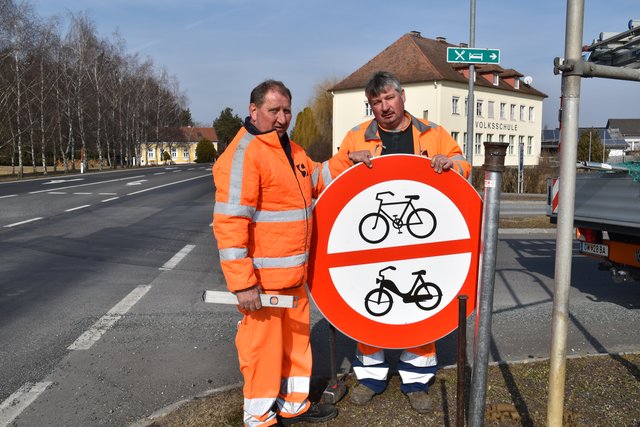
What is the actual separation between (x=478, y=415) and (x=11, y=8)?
4090 centimetres

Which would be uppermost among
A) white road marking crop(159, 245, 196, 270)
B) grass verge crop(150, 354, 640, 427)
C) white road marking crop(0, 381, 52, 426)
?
grass verge crop(150, 354, 640, 427)

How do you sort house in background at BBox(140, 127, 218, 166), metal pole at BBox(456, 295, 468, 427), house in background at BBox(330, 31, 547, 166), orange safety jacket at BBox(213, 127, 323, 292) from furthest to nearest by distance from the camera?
house in background at BBox(140, 127, 218, 166) < house in background at BBox(330, 31, 547, 166) < orange safety jacket at BBox(213, 127, 323, 292) < metal pole at BBox(456, 295, 468, 427)

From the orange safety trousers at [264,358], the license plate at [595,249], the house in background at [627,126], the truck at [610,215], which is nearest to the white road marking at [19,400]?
the orange safety trousers at [264,358]

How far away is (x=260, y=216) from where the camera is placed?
A: 3.11 meters

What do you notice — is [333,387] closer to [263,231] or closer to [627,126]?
[263,231]

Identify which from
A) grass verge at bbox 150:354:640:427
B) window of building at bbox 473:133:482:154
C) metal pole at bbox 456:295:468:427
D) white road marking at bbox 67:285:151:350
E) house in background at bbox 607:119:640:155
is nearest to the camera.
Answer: metal pole at bbox 456:295:468:427

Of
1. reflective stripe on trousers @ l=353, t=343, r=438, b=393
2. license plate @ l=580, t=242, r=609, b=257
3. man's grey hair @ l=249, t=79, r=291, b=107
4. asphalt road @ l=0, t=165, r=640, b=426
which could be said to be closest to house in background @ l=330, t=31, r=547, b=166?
asphalt road @ l=0, t=165, r=640, b=426

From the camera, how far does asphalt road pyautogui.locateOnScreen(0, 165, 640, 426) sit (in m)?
3.97

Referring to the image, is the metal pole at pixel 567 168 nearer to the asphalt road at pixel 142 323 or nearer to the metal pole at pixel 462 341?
the metal pole at pixel 462 341

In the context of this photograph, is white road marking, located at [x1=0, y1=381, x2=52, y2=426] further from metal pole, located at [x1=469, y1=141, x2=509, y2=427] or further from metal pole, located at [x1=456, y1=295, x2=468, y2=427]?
metal pole, located at [x1=469, y1=141, x2=509, y2=427]

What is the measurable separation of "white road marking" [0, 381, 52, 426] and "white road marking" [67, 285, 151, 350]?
2.67 feet

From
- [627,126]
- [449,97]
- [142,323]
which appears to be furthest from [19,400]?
[627,126]

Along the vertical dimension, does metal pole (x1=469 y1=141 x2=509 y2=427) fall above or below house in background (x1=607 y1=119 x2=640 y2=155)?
below

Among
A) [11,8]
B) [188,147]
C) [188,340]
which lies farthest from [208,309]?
[188,147]
